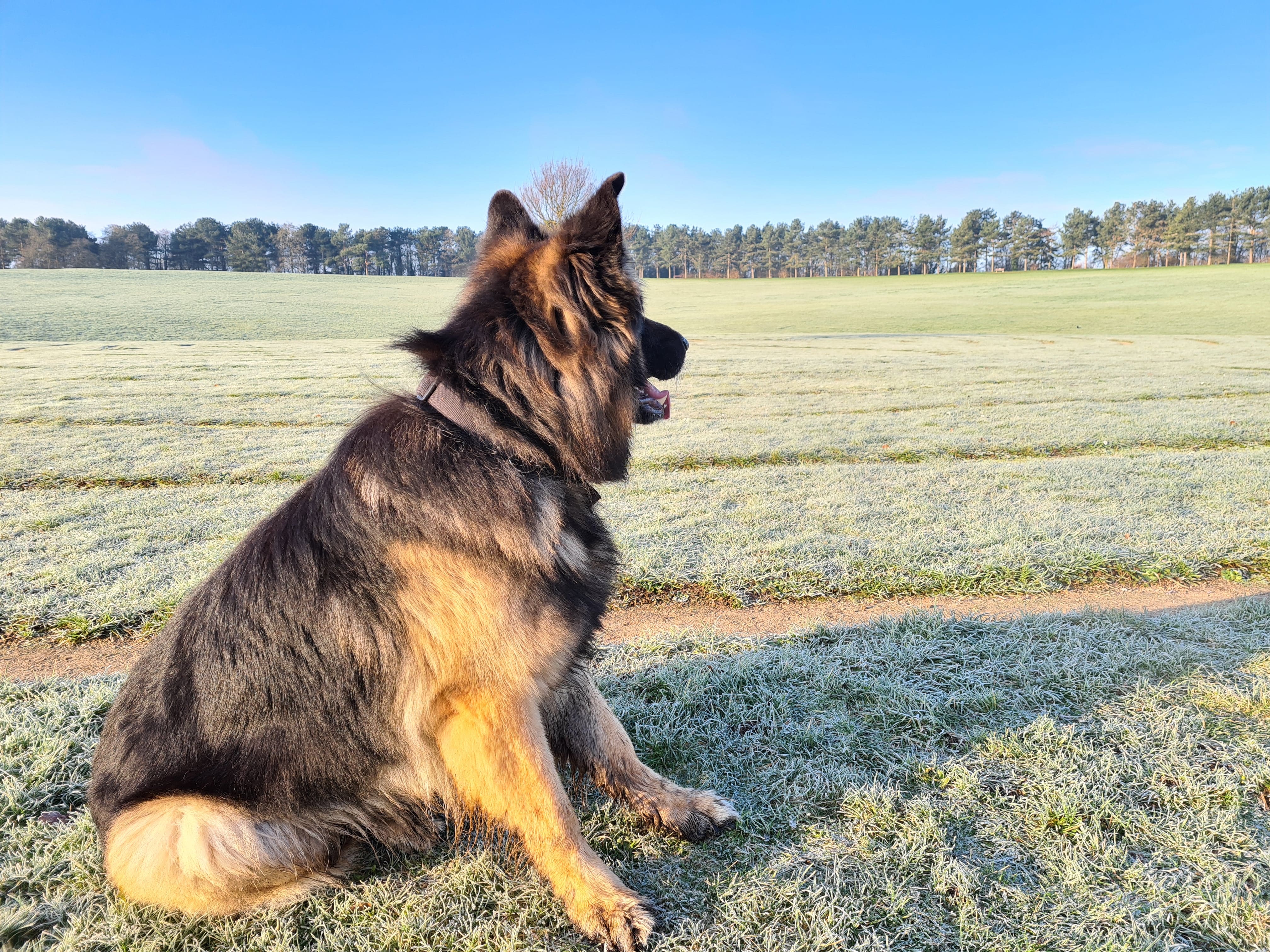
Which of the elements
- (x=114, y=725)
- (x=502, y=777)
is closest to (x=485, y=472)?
(x=502, y=777)

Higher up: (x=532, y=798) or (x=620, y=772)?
(x=532, y=798)

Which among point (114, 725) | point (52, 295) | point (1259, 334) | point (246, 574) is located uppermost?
point (52, 295)

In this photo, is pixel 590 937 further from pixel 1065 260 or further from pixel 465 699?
pixel 1065 260

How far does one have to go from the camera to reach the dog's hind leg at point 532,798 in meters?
2.21

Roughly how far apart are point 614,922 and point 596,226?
2476 millimetres

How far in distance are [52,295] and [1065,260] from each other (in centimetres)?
10603

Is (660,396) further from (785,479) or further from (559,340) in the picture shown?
(785,479)

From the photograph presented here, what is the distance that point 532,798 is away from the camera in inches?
88.0

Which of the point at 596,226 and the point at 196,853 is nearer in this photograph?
the point at 196,853

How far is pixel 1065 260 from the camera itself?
86062mm

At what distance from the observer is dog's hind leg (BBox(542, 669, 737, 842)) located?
111 inches

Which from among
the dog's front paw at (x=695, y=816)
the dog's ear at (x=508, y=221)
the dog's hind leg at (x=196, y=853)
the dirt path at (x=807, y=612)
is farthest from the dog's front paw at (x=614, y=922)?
the dog's ear at (x=508, y=221)

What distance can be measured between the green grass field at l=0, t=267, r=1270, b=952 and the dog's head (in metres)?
0.51

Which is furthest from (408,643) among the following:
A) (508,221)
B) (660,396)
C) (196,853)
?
(508,221)
